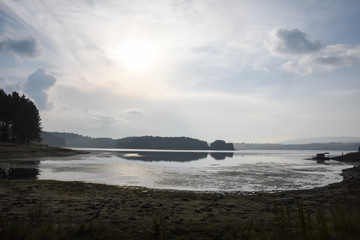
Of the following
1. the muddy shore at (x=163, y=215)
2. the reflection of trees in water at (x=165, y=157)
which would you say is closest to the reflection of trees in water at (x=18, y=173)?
the muddy shore at (x=163, y=215)

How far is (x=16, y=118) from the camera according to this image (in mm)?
94750

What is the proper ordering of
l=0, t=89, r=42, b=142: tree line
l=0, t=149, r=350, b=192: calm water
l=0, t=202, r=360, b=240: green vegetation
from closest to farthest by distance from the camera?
l=0, t=202, r=360, b=240: green vegetation, l=0, t=149, r=350, b=192: calm water, l=0, t=89, r=42, b=142: tree line

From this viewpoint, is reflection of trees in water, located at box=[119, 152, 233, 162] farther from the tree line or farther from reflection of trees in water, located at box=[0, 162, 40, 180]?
reflection of trees in water, located at box=[0, 162, 40, 180]

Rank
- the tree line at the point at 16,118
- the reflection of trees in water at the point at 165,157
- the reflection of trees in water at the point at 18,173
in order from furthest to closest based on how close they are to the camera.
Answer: the reflection of trees in water at the point at 165,157 → the tree line at the point at 16,118 → the reflection of trees in water at the point at 18,173

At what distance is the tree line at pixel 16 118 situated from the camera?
91662 millimetres

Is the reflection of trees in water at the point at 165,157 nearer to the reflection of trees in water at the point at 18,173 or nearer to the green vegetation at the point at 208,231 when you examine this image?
the reflection of trees in water at the point at 18,173

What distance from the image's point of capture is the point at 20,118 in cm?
9819

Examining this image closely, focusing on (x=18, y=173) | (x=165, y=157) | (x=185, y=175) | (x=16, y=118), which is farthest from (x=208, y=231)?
(x=165, y=157)

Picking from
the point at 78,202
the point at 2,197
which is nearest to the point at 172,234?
the point at 78,202

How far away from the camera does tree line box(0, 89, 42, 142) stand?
91662 mm

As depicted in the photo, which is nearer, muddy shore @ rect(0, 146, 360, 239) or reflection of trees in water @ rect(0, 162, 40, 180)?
muddy shore @ rect(0, 146, 360, 239)

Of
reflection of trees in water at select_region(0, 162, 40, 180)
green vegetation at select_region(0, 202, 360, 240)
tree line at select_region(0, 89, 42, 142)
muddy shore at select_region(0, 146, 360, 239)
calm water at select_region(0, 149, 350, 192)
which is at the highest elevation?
tree line at select_region(0, 89, 42, 142)

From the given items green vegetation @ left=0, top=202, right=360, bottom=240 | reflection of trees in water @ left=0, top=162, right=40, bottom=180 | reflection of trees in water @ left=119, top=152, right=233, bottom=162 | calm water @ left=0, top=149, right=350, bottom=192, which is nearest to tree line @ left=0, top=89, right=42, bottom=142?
reflection of trees in water @ left=119, top=152, right=233, bottom=162

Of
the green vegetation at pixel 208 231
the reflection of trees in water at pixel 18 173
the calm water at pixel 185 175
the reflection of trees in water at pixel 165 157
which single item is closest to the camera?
the green vegetation at pixel 208 231
